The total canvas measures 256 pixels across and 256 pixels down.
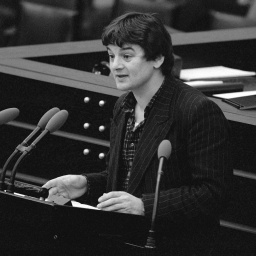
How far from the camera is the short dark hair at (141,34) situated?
9.31 feet

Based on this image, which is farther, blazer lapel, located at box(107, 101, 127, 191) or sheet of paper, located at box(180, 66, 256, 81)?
sheet of paper, located at box(180, 66, 256, 81)

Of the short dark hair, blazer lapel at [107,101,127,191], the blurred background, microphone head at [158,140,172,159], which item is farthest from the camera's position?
the blurred background

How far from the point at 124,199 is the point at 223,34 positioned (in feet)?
7.50

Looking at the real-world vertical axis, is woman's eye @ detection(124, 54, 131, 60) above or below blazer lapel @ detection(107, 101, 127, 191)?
above

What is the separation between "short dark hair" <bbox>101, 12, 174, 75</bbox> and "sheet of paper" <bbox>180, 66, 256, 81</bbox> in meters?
1.39

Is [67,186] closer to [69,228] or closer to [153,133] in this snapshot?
[153,133]

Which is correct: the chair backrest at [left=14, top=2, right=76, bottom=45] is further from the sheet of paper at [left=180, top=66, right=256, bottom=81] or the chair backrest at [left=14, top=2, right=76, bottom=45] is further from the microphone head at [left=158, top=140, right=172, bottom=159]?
the microphone head at [left=158, top=140, right=172, bottom=159]

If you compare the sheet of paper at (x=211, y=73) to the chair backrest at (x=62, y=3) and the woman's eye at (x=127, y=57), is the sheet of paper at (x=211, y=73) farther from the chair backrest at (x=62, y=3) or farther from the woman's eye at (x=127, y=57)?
the chair backrest at (x=62, y=3)

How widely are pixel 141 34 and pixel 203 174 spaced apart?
0.49 m

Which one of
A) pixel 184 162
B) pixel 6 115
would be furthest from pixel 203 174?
pixel 6 115

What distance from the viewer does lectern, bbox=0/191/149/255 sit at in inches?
96.3

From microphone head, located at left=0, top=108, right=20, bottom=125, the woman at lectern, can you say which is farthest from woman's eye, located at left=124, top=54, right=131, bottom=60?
microphone head, located at left=0, top=108, right=20, bottom=125

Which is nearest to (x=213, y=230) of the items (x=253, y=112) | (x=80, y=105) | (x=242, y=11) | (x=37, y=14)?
(x=253, y=112)

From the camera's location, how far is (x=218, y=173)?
2730 mm
